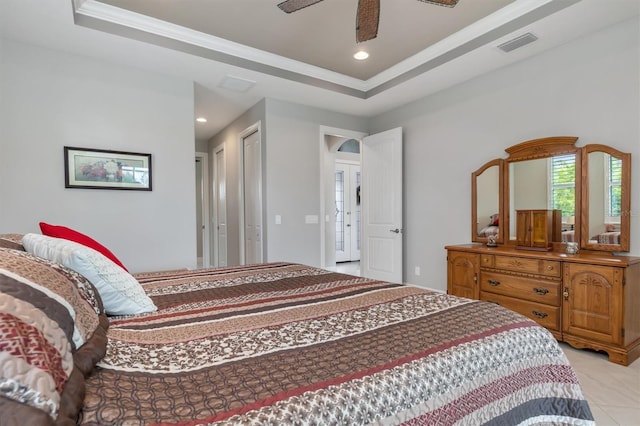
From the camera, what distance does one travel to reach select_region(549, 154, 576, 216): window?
2879 mm

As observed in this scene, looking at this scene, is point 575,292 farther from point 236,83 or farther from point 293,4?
point 236,83

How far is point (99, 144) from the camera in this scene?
3.06m

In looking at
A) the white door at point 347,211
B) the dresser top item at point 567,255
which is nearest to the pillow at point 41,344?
the dresser top item at point 567,255

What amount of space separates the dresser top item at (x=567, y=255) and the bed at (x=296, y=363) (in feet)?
5.31

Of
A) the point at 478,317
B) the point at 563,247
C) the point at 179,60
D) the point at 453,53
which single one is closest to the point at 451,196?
→ the point at 563,247

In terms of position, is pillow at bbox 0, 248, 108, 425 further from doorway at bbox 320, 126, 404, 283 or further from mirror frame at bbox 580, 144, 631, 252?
doorway at bbox 320, 126, 404, 283

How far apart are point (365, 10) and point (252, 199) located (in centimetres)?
309

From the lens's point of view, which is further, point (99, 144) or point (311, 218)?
point (311, 218)

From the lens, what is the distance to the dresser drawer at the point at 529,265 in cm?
264

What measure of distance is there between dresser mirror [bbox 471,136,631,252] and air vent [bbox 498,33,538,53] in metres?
0.88

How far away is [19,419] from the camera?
1.53ft

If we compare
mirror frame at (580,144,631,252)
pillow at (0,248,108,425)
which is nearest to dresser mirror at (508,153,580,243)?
mirror frame at (580,144,631,252)

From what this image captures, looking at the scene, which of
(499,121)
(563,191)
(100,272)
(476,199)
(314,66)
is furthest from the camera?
(314,66)

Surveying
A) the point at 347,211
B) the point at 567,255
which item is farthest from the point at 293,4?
the point at 347,211
